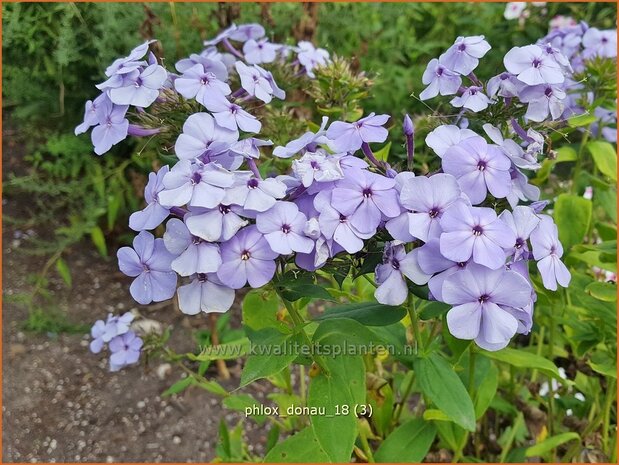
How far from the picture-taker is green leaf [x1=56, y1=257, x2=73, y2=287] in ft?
8.56

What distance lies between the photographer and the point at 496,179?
973 mm

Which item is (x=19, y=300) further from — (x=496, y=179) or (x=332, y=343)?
(x=496, y=179)

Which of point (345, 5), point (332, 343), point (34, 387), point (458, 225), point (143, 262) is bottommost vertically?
point (34, 387)

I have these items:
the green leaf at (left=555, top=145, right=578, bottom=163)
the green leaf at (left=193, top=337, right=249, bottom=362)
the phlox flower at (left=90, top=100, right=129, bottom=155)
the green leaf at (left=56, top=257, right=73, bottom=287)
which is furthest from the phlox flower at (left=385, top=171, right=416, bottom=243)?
the green leaf at (left=56, top=257, right=73, bottom=287)

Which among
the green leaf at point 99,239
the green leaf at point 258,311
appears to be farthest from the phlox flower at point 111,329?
the green leaf at point 99,239

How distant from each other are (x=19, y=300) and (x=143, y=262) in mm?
1806

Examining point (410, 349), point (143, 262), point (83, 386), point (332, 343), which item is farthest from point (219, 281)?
point (83, 386)

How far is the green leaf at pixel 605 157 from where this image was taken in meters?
1.65

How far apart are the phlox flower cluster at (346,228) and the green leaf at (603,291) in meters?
0.44

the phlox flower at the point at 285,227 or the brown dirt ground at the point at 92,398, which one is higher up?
the phlox flower at the point at 285,227

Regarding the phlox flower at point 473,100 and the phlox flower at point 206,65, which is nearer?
the phlox flower at point 473,100

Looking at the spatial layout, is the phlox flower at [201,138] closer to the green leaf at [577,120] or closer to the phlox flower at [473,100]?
the phlox flower at [473,100]

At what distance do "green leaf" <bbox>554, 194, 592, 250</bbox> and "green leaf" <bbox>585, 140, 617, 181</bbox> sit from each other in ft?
0.64

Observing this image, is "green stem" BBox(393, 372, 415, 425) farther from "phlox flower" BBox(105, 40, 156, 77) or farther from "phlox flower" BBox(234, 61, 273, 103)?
"phlox flower" BBox(105, 40, 156, 77)
